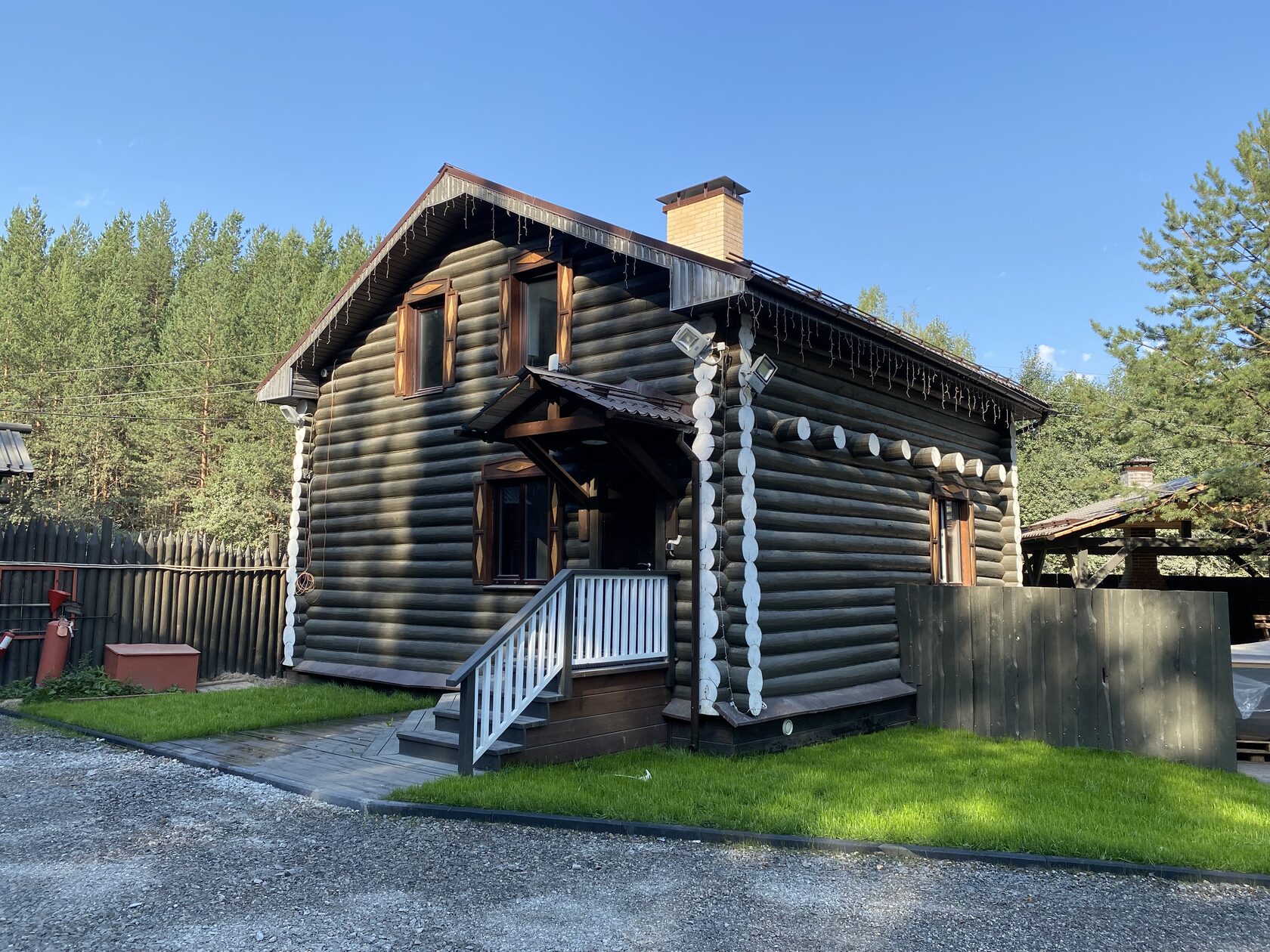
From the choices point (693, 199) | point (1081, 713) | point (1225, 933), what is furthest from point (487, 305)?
point (1225, 933)

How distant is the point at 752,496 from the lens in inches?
350

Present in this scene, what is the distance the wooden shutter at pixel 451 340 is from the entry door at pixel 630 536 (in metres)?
3.23

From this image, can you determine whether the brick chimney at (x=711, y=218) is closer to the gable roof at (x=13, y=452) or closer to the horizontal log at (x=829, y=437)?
the horizontal log at (x=829, y=437)

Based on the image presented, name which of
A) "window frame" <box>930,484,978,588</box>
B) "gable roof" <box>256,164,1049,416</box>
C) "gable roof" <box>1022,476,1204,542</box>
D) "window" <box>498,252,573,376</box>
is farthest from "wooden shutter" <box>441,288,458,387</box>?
"gable roof" <box>1022,476,1204,542</box>

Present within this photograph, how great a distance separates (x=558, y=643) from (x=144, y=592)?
802 centimetres

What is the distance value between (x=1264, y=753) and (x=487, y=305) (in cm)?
995

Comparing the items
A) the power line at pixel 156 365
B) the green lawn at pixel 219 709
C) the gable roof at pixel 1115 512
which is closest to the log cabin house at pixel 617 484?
the green lawn at pixel 219 709

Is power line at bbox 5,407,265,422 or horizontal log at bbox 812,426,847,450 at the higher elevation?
power line at bbox 5,407,265,422

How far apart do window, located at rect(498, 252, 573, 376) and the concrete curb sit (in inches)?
225

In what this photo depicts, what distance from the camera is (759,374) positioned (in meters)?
9.02

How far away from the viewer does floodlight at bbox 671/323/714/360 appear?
29.3 ft

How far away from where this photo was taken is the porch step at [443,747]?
756cm

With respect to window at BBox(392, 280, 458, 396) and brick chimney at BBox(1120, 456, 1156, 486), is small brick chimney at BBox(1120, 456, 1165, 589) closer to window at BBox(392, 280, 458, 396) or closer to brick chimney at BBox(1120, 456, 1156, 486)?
brick chimney at BBox(1120, 456, 1156, 486)

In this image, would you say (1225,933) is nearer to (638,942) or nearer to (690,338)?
(638,942)
